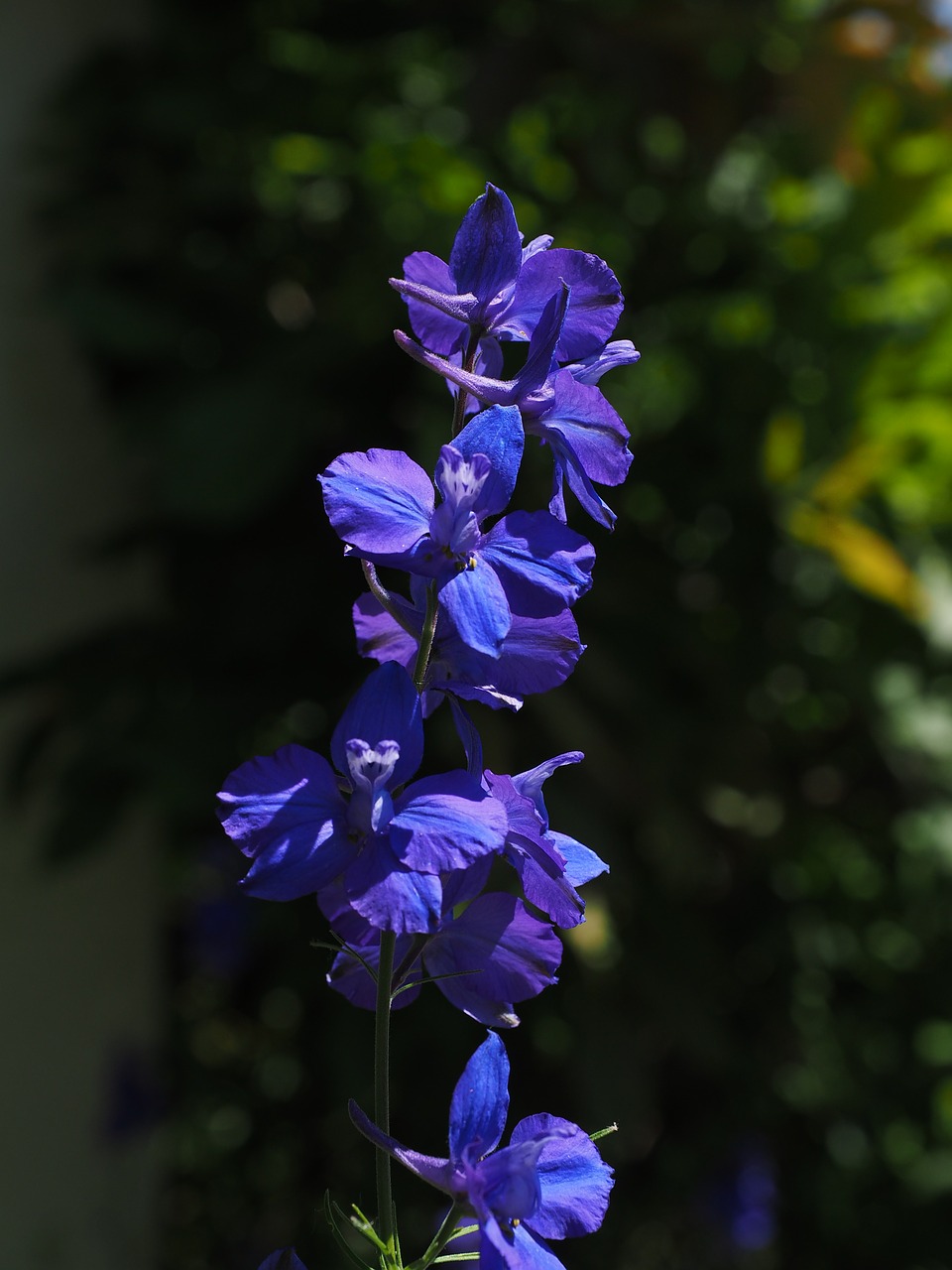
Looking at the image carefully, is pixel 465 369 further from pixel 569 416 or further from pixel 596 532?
pixel 596 532

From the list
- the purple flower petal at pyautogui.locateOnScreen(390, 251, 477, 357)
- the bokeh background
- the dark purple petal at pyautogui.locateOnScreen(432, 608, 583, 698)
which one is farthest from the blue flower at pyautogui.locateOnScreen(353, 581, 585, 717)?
the bokeh background

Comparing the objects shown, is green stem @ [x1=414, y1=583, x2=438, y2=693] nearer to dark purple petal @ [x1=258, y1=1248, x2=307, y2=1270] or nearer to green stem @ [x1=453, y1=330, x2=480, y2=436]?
green stem @ [x1=453, y1=330, x2=480, y2=436]

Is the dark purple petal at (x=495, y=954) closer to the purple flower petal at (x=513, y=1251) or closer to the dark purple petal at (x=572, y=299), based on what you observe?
the purple flower petal at (x=513, y=1251)

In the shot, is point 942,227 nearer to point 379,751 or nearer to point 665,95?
point 665,95

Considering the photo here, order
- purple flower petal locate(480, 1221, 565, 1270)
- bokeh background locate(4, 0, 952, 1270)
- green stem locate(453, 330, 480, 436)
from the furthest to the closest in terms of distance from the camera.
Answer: bokeh background locate(4, 0, 952, 1270), green stem locate(453, 330, 480, 436), purple flower petal locate(480, 1221, 565, 1270)

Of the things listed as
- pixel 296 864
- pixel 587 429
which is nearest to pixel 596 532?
pixel 587 429

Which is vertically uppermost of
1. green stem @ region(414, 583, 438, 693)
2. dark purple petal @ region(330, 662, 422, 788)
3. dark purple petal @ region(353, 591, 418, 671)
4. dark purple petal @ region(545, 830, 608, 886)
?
green stem @ region(414, 583, 438, 693)
